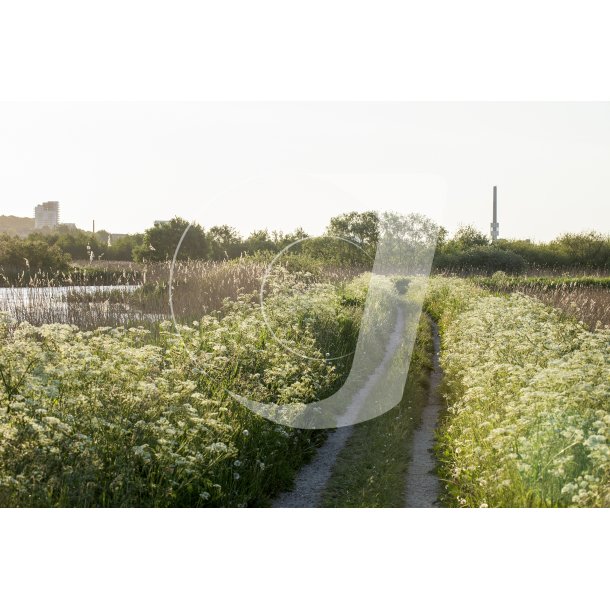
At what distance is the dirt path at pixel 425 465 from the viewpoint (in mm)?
4719

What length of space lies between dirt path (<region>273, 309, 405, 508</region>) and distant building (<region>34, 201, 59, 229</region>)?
3247 mm

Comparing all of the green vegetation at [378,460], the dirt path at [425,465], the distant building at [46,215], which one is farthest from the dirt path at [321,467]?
the distant building at [46,215]

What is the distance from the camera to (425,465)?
208 inches

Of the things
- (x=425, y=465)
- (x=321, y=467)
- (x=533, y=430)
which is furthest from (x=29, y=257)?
(x=533, y=430)

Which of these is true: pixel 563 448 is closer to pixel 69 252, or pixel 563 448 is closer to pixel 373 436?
pixel 373 436

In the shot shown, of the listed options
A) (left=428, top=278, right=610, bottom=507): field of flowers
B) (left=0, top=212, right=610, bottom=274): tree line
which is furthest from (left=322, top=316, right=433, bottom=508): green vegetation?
(left=0, top=212, right=610, bottom=274): tree line

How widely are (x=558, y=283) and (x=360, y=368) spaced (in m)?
2.65

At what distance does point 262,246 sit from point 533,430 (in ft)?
12.6

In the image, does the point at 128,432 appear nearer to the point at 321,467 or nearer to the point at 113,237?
the point at 321,467

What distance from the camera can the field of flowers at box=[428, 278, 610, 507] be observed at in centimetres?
391

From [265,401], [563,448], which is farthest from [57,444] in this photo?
[563,448]

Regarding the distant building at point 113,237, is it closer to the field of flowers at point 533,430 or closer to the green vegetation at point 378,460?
the green vegetation at point 378,460

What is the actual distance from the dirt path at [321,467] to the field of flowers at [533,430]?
0.95m
